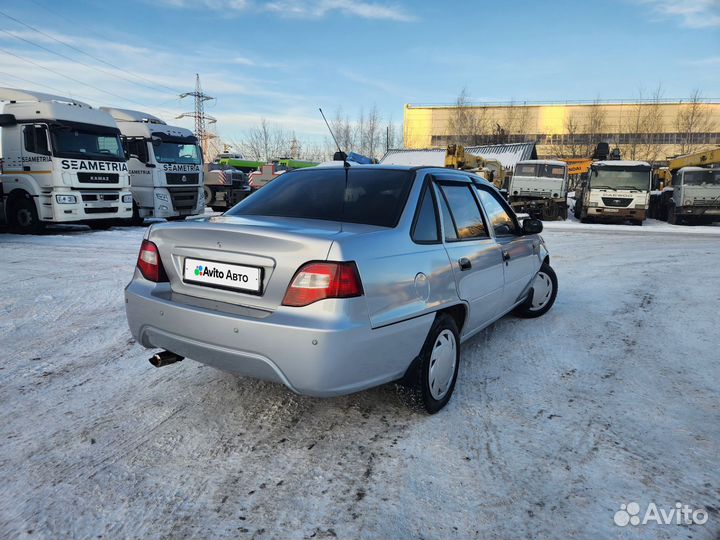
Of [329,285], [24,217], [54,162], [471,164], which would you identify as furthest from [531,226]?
[471,164]

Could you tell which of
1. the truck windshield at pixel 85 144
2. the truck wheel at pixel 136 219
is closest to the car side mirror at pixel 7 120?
the truck windshield at pixel 85 144

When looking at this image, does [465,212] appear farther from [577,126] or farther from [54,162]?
[577,126]

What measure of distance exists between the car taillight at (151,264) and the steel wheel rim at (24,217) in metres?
10.8

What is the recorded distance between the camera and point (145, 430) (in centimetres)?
267

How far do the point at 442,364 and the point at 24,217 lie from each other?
40.5ft

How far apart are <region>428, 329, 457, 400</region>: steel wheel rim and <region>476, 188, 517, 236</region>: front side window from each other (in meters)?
1.31

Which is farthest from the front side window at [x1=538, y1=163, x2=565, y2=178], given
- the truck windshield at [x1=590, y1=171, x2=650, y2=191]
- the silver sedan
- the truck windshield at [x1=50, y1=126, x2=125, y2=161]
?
the silver sedan

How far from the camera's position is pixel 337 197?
10.5 feet

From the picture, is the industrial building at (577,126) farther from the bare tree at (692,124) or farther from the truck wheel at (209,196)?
the truck wheel at (209,196)

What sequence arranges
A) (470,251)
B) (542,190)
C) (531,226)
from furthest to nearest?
(542,190)
(531,226)
(470,251)

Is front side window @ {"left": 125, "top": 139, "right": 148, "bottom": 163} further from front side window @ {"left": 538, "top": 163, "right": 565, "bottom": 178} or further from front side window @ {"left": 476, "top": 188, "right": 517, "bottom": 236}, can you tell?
front side window @ {"left": 538, "top": 163, "right": 565, "bottom": 178}

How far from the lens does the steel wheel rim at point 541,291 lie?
510 centimetres

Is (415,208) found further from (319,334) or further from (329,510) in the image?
(329,510)

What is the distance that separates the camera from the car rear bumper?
2.26 m
